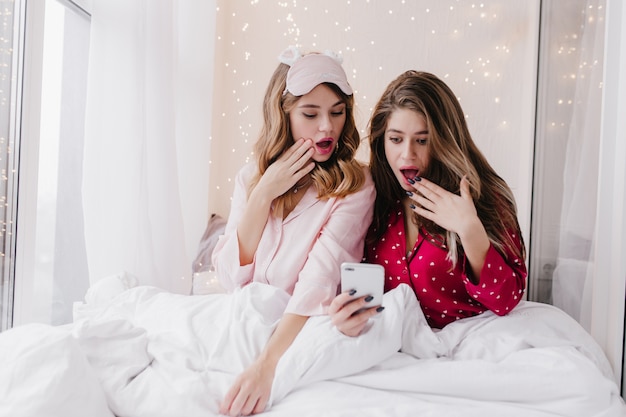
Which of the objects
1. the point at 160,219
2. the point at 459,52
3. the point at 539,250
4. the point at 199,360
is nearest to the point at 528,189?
the point at 539,250

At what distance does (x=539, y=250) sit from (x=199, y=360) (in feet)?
4.74

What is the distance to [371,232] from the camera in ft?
5.20

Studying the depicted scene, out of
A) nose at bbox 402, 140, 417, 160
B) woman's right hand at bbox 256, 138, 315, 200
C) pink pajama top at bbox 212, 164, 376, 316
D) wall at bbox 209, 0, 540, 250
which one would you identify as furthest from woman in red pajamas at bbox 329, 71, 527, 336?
wall at bbox 209, 0, 540, 250

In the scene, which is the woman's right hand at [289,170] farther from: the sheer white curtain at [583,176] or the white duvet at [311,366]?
the sheer white curtain at [583,176]

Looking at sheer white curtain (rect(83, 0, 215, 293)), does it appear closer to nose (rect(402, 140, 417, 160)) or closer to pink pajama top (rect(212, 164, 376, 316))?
pink pajama top (rect(212, 164, 376, 316))

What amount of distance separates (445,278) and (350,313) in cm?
40

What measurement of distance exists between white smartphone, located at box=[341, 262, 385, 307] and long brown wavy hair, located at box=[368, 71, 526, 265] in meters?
0.33

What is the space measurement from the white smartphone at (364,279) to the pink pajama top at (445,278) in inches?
12.4

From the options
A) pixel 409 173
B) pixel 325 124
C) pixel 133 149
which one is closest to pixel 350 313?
pixel 409 173

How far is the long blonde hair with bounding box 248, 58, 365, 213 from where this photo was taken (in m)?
1.53

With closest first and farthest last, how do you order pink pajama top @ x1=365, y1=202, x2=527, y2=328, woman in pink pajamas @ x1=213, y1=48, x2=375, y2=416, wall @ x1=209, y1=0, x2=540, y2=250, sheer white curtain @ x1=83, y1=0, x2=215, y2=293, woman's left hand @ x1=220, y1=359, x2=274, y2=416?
woman's left hand @ x1=220, y1=359, x2=274, y2=416 < pink pajama top @ x1=365, y1=202, x2=527, y2=328 < woman in pink pajamas @ x1=213, y1=48, x2=375, y2=416 < sheer white curtain @ x1=83, y1=0, x2=215, y2=293 < wall @ x1=209, y1=0, x2=540, y2=250

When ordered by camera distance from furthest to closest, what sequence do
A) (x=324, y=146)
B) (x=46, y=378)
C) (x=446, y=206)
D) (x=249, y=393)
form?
(x=324, y=146) → (x=446, y=206) → (x=249, y=393) → (x=46, y=378)

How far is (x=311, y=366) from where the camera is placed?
41.6 inches

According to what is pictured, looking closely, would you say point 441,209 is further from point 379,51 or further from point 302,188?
point 379,51
